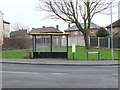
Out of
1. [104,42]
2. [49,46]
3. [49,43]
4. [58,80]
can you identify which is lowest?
[58,80]

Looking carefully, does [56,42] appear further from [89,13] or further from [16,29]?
[16,29]

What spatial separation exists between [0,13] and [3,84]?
1464 inches

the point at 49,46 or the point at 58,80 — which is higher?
the point at 49,46

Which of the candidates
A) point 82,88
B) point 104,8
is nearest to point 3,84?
point 82,88

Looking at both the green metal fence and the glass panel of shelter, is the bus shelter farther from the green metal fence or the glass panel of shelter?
the green metal fence

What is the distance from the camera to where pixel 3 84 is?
5898 millimetres

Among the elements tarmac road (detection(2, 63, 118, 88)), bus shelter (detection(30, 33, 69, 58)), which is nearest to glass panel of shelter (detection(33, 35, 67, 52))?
bus shelter (detection(30, 33, 69, 58))

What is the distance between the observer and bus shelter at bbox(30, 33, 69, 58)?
15477 mm

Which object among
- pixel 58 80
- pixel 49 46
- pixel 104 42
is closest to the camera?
pixel 58 80

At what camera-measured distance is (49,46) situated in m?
15.6

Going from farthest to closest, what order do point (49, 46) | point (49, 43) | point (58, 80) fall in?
point (49, 43) → point (49, 46) → point (58, 80)

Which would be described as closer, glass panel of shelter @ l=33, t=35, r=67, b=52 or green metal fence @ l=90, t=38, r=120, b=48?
glass panel of shelter @ l=33, t=35, r=67, b=52

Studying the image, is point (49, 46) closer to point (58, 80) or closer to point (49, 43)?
point (49, 43)

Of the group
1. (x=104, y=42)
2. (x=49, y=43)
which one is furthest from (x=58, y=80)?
(x=104, y=42)
